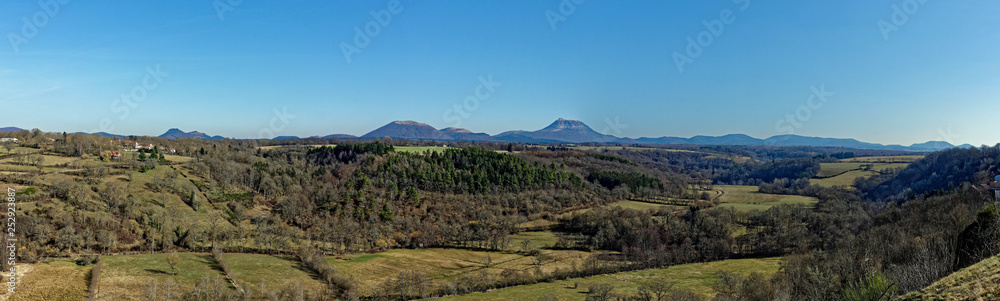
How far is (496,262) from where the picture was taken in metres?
95.8

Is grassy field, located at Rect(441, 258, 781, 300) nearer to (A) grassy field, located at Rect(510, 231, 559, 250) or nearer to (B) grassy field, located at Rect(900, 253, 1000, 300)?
(A) grassy field, located at Rect(510, 231, 559, 250)

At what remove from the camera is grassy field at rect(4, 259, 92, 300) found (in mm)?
52406

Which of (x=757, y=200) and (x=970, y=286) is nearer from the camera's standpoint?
(x=970, y=286)

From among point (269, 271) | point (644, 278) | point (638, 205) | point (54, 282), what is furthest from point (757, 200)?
point (54, 282)

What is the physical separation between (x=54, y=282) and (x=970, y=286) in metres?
93.2

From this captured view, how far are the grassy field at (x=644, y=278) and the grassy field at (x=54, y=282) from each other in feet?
166

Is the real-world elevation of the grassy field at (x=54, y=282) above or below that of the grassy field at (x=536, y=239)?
above

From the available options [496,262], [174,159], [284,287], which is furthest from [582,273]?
[174,159]

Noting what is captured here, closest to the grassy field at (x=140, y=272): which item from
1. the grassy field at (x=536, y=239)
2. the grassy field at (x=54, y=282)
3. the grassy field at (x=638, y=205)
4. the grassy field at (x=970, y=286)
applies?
the grassy field at (x=54, y=282)

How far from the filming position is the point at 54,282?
187 ft

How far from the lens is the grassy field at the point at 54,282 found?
52406mm

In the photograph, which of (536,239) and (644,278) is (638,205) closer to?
(536,239)

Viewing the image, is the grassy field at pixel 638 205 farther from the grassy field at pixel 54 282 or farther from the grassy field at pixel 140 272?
the grassy field at pixel 54 282

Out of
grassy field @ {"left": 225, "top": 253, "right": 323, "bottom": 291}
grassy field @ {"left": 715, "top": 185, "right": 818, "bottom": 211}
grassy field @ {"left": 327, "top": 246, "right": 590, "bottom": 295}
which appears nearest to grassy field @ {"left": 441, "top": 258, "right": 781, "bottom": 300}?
grassy field @ {"left": 327, "top": 246, "right": 590, "bottom": 295}
